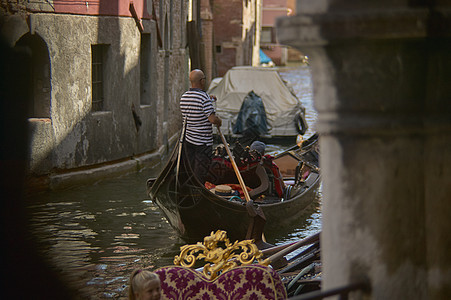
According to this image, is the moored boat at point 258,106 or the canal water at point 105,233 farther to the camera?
the moored boat at point 258,106

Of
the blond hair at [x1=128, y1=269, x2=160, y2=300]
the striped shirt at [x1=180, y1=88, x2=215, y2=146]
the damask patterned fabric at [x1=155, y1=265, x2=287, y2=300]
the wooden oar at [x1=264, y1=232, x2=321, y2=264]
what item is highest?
the striped shirt at [x1=180, y1=88, x2=215, y2=146]

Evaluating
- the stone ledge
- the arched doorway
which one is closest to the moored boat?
the arched doorway

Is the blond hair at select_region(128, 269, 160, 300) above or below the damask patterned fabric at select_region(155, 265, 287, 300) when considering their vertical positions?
above

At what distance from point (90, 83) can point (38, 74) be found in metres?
0.89

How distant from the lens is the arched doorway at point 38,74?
10.1 meters

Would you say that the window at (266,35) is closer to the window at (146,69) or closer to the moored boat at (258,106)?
the moored boat at (258,106)

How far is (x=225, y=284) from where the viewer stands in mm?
3678

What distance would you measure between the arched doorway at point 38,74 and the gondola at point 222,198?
9.60 ft

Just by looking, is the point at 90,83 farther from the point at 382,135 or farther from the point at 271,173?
the point at 382,135

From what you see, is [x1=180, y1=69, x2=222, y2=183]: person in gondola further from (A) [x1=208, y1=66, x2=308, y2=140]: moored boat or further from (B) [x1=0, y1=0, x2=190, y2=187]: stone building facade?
(A) [x1=208, y1=66, x2=308, y2=140]: moored boat

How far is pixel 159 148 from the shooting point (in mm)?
13609

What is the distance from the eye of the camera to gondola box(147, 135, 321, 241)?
7418 millimetres

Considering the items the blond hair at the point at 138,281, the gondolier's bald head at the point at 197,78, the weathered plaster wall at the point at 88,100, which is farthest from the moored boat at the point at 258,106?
the blond hair at the point at 138,281

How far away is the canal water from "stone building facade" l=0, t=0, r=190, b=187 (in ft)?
1.67
